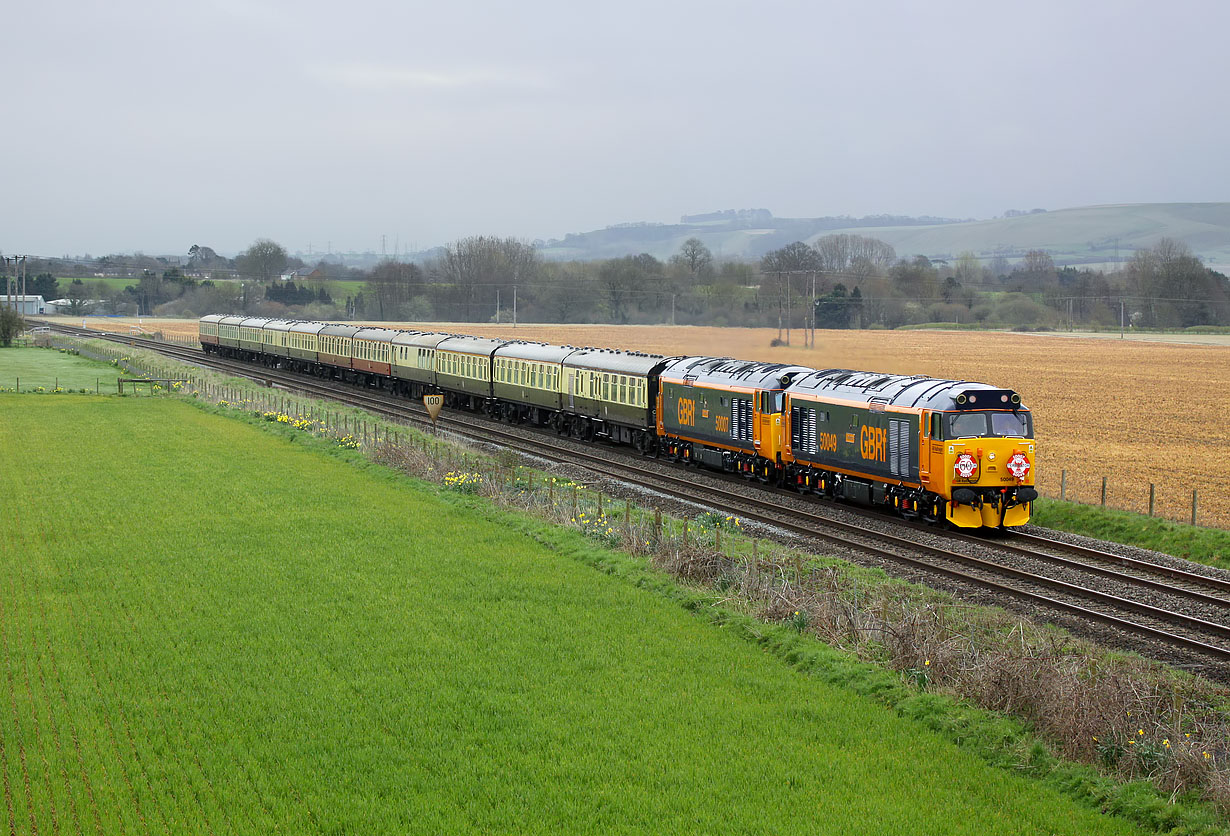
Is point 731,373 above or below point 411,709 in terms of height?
above

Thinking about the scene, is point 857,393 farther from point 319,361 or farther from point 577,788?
point 319,361

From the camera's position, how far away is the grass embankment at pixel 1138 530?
26250 mm

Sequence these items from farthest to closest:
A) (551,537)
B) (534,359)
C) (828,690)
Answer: (534,359)
(551,537)
(828,690)

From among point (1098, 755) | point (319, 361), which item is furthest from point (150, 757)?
point (319, 361)

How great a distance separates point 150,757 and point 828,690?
8479 mm

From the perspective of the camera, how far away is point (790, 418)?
33.9m

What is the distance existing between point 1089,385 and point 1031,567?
165ft

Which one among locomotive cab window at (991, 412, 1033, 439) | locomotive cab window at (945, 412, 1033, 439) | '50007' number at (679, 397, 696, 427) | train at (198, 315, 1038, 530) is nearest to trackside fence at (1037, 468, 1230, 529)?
train at (198, 315, 1038, 530)

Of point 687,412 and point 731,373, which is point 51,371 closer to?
point 687,412

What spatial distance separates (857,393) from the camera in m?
31.2

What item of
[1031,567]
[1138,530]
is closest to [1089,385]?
[1138,530]

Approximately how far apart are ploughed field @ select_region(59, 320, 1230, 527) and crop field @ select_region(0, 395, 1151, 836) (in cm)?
1893

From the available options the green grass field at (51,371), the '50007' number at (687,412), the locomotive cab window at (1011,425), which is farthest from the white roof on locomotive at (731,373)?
the green grass field at (51,371)

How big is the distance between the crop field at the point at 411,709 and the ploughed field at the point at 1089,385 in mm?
18932
